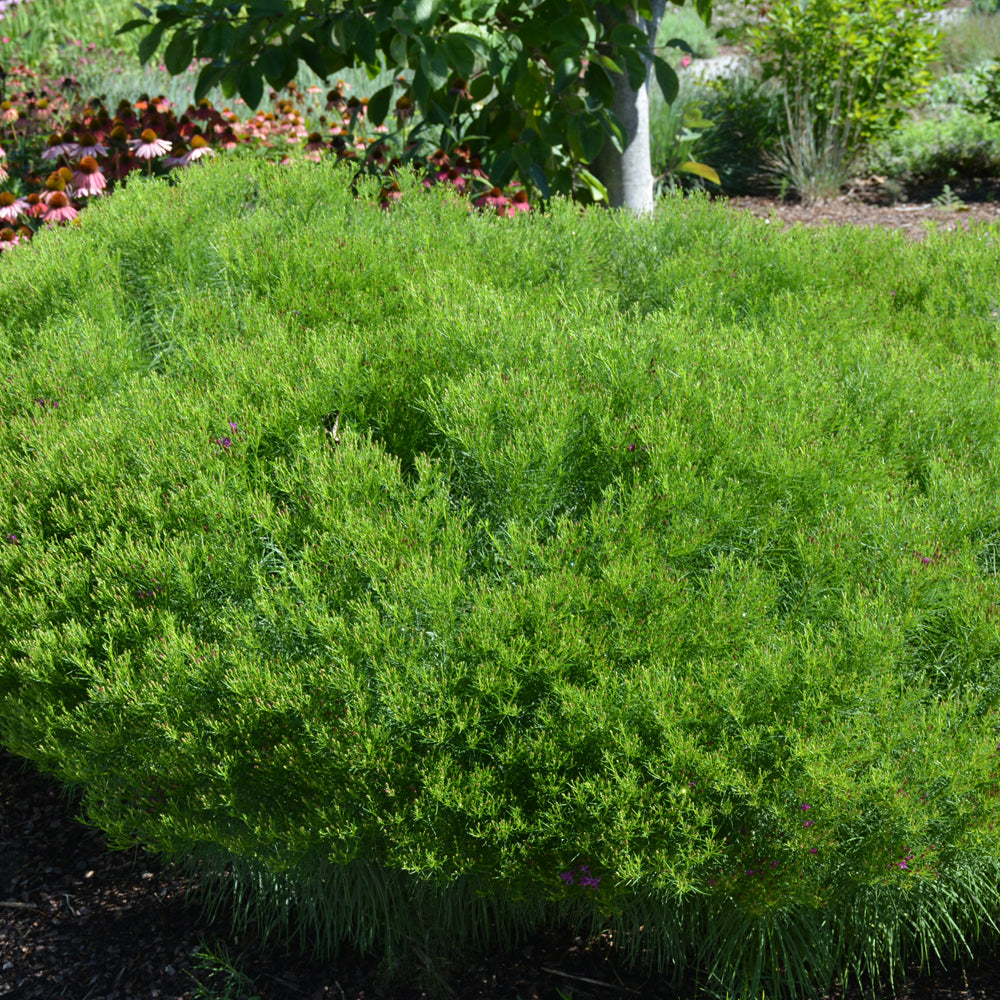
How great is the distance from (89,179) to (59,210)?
1.01 feet

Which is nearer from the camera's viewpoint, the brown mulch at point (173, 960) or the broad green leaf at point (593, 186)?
the brown mulch at point (173, 960)

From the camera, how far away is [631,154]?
4598 millimetres

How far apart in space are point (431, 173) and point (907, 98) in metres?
5.41

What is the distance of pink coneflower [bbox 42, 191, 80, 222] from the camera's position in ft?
14.1

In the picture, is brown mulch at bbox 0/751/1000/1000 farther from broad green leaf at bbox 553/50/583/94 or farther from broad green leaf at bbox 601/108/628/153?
broad green leaf at bbox 601/108/628/153

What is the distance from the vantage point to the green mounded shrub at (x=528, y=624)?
5.97ft

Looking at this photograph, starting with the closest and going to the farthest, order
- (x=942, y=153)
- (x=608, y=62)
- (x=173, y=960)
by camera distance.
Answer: (x=173, y=960) → (x=608, y=62) → (x=942, y=153)

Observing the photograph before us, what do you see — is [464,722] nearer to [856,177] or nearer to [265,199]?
[265,199]

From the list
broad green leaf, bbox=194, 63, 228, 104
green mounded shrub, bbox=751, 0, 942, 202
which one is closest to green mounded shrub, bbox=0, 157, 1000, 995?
broad green leaf, bbox=194, 63, 228, 104

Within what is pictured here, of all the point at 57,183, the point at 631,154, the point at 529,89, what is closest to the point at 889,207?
the point at 631,154

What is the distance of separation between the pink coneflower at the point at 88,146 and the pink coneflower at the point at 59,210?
45 centimetres

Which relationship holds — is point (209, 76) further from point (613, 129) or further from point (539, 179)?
point (613, 129)

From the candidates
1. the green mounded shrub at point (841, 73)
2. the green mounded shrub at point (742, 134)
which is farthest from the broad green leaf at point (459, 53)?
the green mounded shrub at point (742, 134)

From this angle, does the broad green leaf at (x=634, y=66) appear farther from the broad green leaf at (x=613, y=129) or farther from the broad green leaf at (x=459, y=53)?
the broad green leaf at (x=459, y=53)
